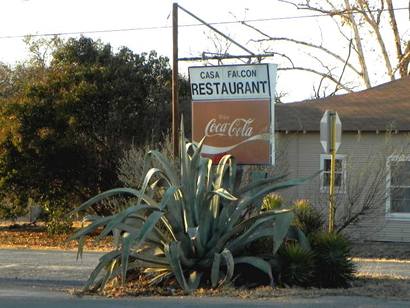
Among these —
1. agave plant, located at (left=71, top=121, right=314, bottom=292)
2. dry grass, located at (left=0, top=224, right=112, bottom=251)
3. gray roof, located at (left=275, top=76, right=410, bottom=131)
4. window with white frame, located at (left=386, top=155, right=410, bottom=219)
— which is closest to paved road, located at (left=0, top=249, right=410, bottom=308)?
agave plant, located at (left=71, top=121, right=314, bottom=292)

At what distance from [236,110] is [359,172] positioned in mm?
5953

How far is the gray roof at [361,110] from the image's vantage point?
24203 mm

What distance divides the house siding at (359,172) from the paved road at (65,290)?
7.11 feet

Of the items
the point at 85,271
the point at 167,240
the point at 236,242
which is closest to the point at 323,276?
the point at 236,242

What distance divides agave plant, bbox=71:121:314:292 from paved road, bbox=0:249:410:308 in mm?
943

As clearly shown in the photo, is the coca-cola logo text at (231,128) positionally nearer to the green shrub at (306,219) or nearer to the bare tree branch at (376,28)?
the green shrub at (306,219)

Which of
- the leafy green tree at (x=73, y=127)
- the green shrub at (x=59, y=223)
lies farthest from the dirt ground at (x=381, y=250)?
the green shrub at (x=59, y=223)

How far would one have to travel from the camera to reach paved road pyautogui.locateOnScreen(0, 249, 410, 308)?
11.2 m

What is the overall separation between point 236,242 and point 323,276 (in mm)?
1544

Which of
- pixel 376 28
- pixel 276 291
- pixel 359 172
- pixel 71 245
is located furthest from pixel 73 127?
pixel 376 28

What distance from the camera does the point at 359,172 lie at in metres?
20.6

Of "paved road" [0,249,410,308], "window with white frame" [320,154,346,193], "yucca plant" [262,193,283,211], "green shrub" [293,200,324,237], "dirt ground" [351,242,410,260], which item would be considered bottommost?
"dirt ground" [351,242,410,260]

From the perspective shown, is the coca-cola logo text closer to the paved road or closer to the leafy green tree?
the paved road

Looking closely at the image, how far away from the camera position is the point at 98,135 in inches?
1110
